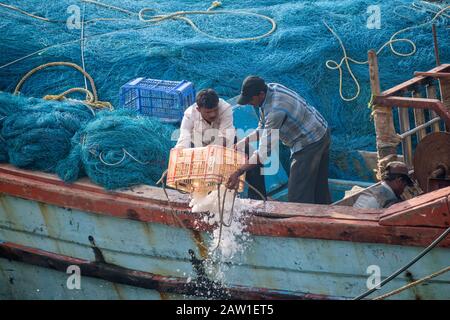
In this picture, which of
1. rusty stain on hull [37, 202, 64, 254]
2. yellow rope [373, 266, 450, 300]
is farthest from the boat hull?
yellow rope [373, 266, 450, 300]

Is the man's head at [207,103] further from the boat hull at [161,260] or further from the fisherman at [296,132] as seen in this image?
the boat hull at [161,260]

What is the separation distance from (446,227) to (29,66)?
461cm

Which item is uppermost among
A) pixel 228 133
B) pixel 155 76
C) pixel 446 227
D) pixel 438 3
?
pixel 438 3

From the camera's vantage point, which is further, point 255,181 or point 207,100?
point 255,181

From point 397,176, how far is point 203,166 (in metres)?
1.55

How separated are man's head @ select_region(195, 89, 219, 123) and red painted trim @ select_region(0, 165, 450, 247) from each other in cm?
66

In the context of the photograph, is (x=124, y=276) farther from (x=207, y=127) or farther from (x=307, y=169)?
(x=307, y=169)

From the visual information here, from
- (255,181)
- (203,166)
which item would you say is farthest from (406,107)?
(203,166)

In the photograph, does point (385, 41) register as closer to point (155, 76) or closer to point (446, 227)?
point (155, 76)

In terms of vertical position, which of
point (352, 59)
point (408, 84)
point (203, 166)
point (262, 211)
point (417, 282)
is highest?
point (352, 59)

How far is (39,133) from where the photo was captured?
22.1ft

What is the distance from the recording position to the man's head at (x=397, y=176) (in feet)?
20.4

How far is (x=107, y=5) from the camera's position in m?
9.41
